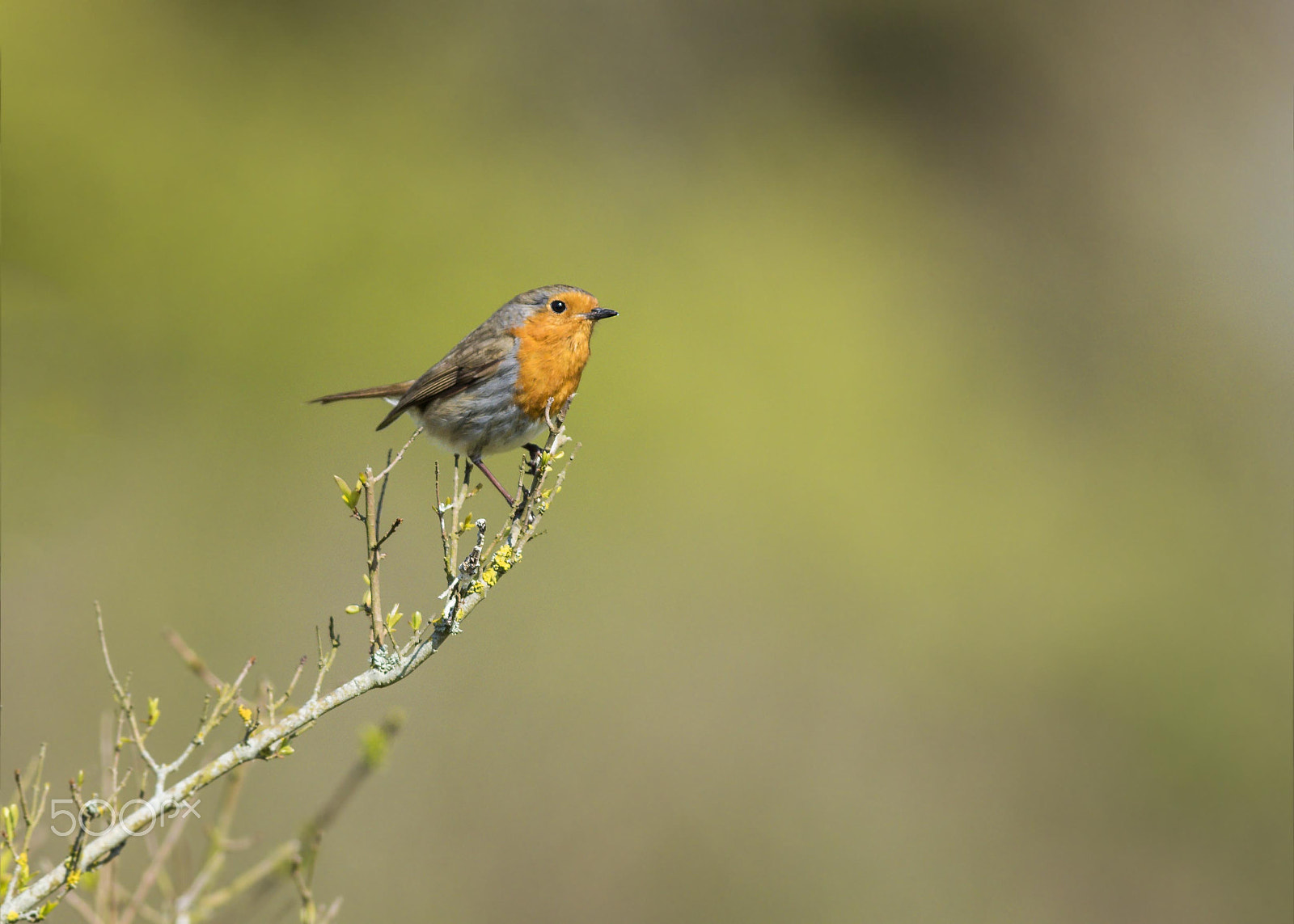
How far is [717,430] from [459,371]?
6.87 m

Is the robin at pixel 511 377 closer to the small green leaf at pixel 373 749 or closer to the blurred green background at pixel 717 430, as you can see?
the small green leaf at pixel 373 749

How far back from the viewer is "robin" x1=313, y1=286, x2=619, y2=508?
12.8 feet

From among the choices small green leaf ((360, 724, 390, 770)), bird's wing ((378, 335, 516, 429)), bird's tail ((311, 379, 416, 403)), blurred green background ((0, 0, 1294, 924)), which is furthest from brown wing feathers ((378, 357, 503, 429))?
blurred green background ((0, 0, 1294, 924))

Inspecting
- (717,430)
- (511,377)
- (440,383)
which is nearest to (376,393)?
(440,383)

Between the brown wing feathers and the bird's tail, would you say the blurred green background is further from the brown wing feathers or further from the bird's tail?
the brown wing feathers

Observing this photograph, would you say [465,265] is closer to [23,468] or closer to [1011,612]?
[23,468]

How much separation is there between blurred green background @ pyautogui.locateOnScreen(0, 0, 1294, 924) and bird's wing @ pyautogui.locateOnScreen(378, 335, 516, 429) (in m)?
3.17

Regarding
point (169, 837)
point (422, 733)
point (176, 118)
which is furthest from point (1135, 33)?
point (169, 837)

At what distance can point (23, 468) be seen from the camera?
7.63 meters

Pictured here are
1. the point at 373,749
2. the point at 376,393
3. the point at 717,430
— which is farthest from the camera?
the point at 717,430

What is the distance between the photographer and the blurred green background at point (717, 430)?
747 centimetres

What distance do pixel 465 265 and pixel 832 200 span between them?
5.68 m

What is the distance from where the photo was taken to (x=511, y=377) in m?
3.95

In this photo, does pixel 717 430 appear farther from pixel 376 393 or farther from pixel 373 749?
pixel 373 749
